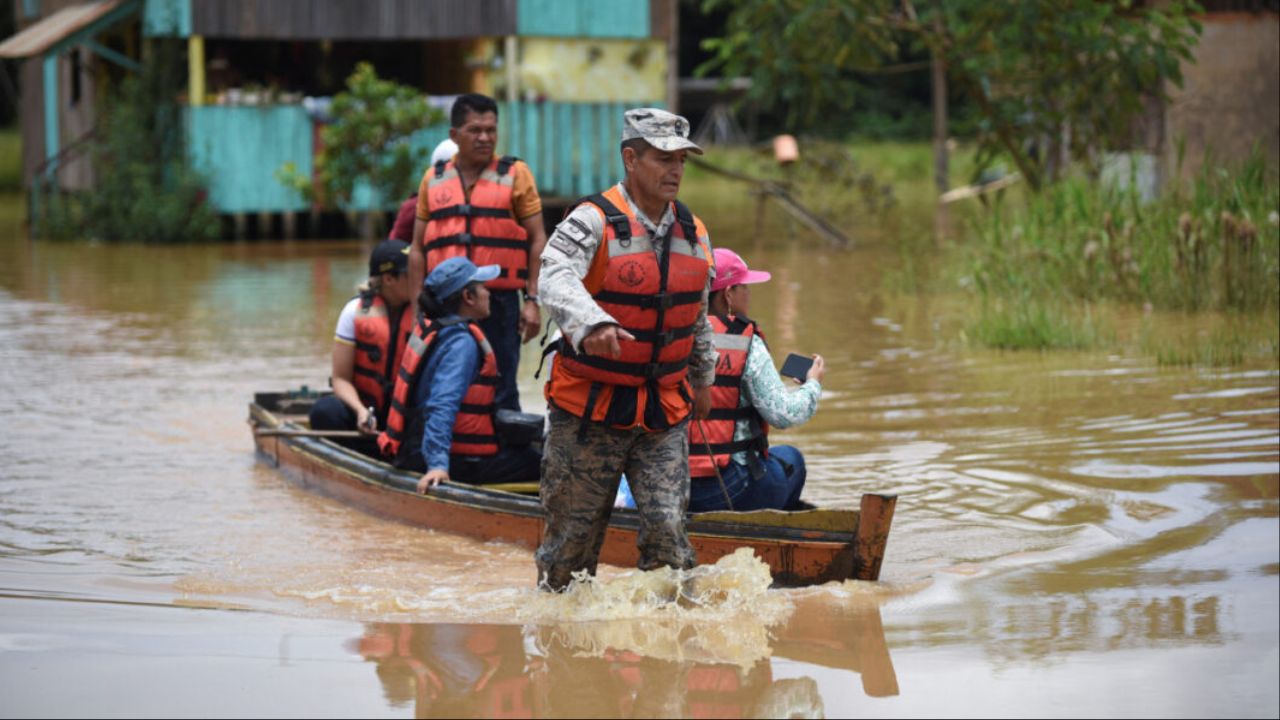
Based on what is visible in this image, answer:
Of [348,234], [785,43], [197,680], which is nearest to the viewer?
[197,680]

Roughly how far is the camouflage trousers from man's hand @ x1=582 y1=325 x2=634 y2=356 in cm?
48

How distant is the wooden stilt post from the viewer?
6.61 metres

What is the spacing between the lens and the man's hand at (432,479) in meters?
7.90

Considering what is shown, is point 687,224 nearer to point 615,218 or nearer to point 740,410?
point 615,218

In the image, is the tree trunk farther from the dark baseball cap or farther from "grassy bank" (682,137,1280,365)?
the dark baseball cap

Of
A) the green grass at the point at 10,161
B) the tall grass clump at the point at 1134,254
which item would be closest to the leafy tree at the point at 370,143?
the tall grass clump at the point at 1134,254

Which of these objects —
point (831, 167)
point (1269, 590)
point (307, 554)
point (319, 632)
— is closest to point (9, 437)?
point (307, 554)

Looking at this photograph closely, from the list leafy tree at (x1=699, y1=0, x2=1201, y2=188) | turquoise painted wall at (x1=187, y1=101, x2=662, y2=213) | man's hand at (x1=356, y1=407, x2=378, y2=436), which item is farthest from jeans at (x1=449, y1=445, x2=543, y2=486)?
turquoise painted wall at (x1=187, y1=101, x2=662, y2=213)

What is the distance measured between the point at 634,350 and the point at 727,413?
3.64ft

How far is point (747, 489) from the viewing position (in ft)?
23.5

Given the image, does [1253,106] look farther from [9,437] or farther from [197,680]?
[197,680]

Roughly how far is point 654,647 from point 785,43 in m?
15.0

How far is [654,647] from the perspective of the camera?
6.20m

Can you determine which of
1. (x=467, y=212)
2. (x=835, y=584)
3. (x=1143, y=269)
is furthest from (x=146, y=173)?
(x=835, y=584)
